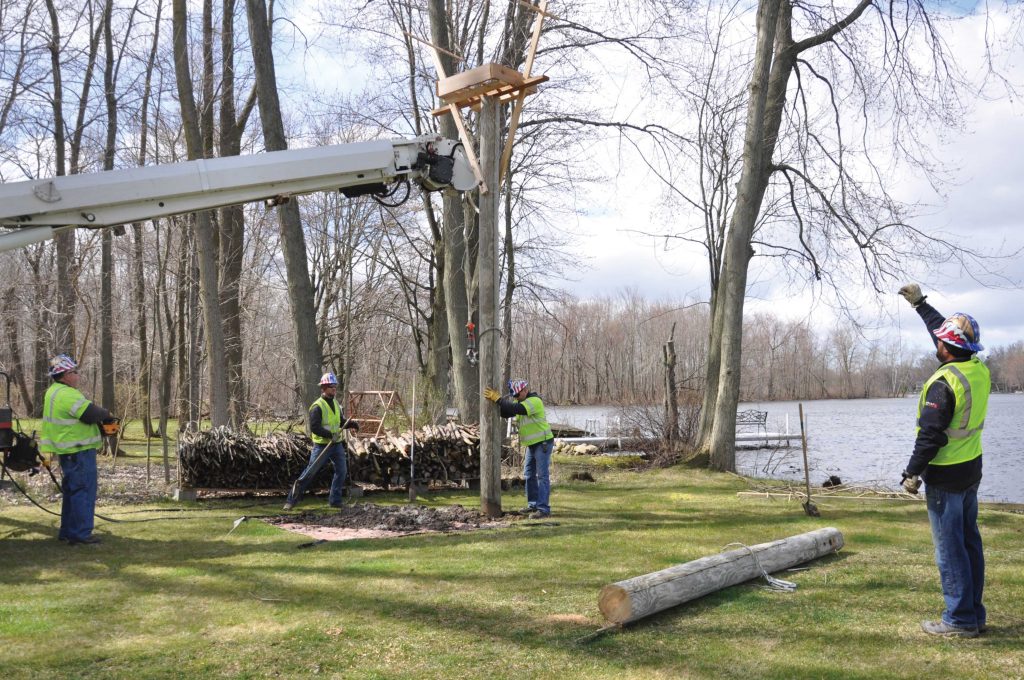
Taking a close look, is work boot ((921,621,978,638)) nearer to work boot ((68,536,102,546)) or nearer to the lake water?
work boot ((68,536,102,546))

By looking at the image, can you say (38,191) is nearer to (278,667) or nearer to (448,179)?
(448,179)

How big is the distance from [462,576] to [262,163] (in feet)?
13.2

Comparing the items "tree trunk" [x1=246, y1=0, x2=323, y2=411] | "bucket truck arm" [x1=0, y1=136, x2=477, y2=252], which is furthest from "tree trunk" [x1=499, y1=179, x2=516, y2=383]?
"bucket truck arm" [x1=0, y1=136, x2=477, y2=252]

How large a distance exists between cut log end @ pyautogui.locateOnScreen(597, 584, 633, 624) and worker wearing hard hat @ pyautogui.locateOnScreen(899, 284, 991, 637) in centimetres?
206

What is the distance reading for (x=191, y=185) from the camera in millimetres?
6746

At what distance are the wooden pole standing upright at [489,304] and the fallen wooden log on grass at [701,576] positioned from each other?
396cm

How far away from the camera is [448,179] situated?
8.27 metres

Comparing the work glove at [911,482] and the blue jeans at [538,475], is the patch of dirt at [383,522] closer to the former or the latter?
the blue jeans at [538,475]

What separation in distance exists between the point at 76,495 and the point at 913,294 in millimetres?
8641

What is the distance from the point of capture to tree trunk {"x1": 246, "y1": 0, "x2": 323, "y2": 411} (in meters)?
15.1

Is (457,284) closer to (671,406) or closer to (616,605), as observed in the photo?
(671,406)

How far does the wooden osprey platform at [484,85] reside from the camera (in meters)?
9.57

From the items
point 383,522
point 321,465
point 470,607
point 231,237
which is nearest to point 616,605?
point 470,607

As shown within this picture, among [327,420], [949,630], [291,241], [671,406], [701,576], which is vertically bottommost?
[949,630]
